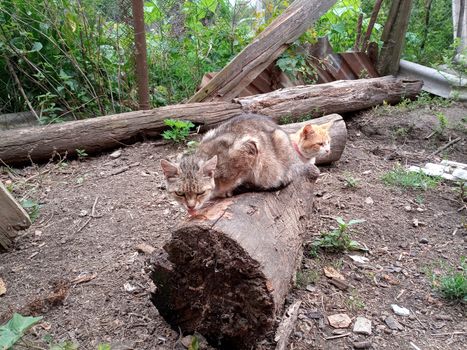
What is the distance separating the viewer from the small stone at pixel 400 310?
3043 millimetres

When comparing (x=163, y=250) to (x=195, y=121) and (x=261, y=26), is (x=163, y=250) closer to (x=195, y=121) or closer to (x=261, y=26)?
(x=195, y=121)

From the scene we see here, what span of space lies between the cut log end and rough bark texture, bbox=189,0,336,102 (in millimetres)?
3832

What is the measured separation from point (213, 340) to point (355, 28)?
7.18m

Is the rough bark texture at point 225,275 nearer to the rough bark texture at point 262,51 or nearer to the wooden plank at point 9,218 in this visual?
the wooden plank at point 9,218

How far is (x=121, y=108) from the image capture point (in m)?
6.16

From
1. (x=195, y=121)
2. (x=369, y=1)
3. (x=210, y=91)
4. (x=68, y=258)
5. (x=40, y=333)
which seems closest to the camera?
(x=40, y=333)

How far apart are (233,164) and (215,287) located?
1.05 meters

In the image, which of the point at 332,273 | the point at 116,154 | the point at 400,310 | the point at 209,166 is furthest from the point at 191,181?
the point at 116,154

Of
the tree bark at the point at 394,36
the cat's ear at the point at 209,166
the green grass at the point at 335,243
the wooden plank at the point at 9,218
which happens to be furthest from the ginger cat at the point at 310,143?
the tree bark at the point at 394,36

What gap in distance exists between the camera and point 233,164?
10.6 ft

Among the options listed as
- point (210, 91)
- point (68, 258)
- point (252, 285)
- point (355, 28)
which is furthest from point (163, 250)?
point (355, 28)

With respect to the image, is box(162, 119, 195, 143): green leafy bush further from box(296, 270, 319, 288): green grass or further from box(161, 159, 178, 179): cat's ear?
box(296, 270, 319, 288): green grass

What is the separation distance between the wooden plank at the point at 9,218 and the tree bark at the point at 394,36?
6.52 meters

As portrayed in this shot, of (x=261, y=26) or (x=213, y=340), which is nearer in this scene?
(x=213, y=340)
